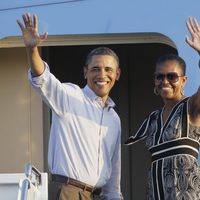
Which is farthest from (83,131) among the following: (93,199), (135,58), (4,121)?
(135,58)

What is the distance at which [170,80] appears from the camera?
3.05 meters

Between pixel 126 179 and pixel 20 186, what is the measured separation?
4.04 m

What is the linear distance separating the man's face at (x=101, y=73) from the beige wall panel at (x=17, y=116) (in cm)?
150

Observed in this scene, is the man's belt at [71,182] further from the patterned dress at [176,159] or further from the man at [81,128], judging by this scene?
the patterned dress at [176,159]

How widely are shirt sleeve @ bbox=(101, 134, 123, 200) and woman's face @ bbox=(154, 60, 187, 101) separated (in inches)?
17.7

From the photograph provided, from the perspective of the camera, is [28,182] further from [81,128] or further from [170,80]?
[170,80]

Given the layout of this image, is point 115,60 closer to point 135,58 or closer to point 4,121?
point 4,121

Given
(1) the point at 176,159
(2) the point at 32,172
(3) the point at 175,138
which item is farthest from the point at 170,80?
(2) the point at 32,172

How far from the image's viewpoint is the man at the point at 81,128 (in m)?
3.04

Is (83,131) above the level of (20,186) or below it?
above

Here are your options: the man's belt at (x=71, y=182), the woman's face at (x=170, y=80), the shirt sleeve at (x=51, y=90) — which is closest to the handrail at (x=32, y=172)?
the man's belt at (x=71, y=182)

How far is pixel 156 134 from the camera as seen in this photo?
3.07 metres

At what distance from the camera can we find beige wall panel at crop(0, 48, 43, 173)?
459cm

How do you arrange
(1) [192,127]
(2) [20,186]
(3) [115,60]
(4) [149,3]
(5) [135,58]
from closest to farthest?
(2) [20,186]
(1) [192,127]
(3) [115,60]
(4) [149,3]
(5) [135,58]
